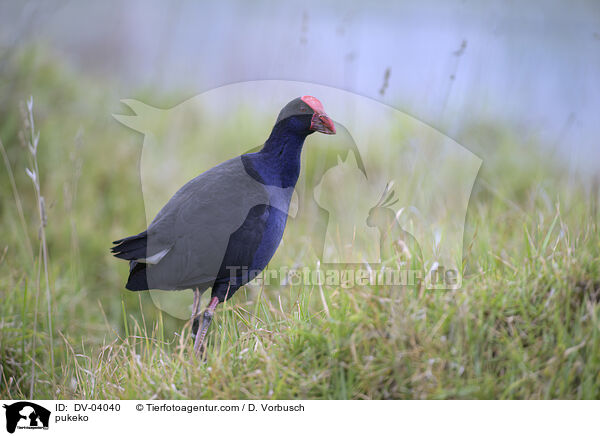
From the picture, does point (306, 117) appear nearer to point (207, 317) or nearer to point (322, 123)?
point (322, 123)

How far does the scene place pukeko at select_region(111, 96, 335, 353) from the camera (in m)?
1.85

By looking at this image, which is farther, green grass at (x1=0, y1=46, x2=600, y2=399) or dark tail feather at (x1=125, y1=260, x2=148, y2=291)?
dark tail feather at (x1=125, y1=260, x2=148, y2=291)

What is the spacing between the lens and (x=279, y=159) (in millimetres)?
1936

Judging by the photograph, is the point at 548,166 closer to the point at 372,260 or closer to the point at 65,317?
the point at 372,260

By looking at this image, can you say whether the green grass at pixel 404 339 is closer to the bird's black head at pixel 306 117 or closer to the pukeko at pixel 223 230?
the pukeko at pixel 223 230

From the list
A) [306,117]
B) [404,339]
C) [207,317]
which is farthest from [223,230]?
[404,339]

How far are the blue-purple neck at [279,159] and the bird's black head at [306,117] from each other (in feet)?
0.07

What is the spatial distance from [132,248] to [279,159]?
592 mm

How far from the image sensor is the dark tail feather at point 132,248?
1.85 metres

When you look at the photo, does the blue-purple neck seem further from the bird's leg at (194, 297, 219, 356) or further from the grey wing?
the bird's leg at (194, 297, 219, 356)

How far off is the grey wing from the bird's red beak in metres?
0.29
